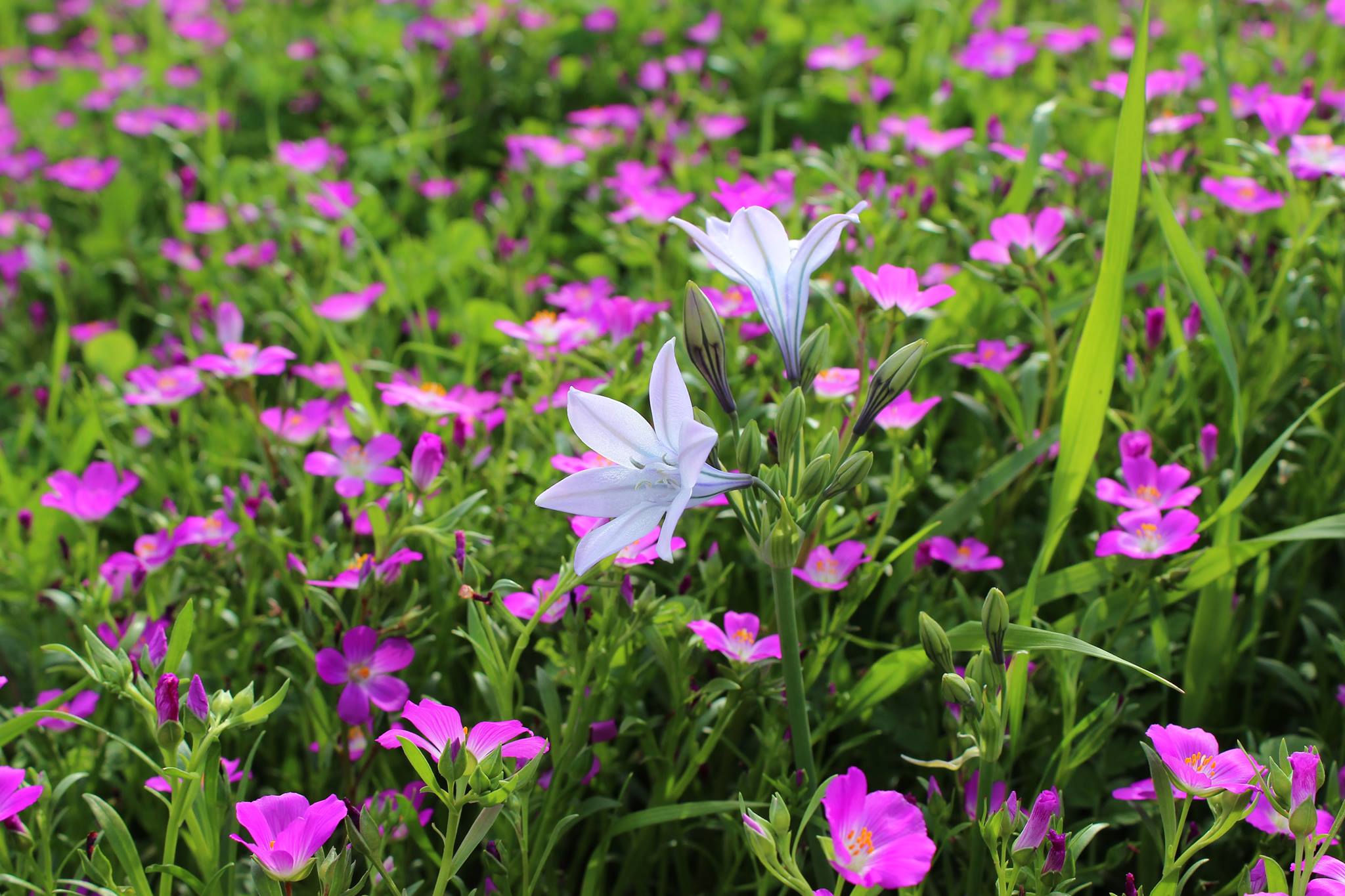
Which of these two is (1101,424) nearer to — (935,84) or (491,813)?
(491,813)

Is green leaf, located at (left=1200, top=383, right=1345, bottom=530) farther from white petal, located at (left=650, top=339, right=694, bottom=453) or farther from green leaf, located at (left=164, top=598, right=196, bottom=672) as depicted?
green leaf, located at (left=164, top=598, right=196, bottom=672)

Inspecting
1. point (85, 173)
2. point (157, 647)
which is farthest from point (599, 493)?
point (85, 173)

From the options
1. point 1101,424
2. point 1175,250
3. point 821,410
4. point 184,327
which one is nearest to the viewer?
point 1101,424

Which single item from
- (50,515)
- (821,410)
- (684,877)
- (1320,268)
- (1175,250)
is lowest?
(684,877)

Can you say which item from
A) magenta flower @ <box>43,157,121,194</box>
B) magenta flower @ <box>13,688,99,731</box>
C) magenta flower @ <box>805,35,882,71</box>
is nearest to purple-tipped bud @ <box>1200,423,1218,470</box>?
magenta flower @ <box>13,688,99,731</box>

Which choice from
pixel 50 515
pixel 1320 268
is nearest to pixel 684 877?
pixel 50 515

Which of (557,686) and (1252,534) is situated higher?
(1252,534)

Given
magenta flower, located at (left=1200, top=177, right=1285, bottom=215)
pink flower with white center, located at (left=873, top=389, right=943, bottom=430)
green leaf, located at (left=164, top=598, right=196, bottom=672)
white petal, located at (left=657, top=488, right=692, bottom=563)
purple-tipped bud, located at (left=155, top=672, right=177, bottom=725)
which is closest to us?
white petal, located at (left=657, top=488, right=692, bottom=563)
